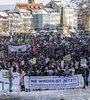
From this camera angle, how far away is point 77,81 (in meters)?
17.7

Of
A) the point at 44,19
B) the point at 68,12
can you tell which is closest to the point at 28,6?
the point at 44,19

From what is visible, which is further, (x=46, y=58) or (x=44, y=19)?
(x=44, y=19)

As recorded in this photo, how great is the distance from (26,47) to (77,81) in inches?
558

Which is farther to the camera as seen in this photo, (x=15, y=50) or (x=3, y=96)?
(x=15, y=50)

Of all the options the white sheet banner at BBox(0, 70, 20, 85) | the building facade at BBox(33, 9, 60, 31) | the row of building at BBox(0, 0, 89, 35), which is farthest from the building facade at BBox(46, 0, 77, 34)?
the white sheet banner at BBox(0, 70, 20, 85)

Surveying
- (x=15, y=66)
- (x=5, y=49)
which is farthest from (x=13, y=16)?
(x=15, y=66)

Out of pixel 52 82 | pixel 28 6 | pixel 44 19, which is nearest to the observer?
pixel 52 82

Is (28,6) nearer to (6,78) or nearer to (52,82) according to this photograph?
(6,78)

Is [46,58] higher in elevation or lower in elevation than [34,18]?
higher

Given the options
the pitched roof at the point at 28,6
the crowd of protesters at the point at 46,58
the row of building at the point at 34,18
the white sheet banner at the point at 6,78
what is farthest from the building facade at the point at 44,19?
the white sheet banner at the point at 6,78

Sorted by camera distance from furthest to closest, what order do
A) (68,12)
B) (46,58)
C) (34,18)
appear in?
(68,12) → (34,18) → (46,58)

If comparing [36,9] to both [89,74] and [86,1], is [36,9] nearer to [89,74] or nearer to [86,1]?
[86,1]

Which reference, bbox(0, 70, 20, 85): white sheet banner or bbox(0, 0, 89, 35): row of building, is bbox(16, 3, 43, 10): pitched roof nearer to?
bbox(0, 0, 89, 35): row of building

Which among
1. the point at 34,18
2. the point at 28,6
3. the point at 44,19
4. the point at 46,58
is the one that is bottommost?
the point at 44,19
